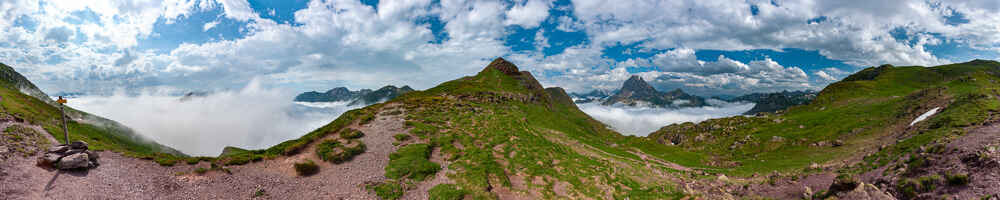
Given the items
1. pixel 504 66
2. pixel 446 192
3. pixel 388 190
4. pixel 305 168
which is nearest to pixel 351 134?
pixel 305 168

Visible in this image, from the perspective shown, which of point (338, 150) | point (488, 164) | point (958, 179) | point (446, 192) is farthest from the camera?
point (338, 150)

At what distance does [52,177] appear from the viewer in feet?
59.4

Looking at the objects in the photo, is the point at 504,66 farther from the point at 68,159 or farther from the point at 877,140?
the point at 68,159

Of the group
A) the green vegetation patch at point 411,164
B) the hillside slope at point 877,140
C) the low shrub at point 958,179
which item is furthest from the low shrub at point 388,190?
the low shrub at point 958,179

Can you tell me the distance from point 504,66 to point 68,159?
17329cm

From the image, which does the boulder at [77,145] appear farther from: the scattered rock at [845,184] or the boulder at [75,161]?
the scattered rock at [845,184]

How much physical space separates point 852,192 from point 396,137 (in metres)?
A: 36.0

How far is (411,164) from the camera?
84.5ft

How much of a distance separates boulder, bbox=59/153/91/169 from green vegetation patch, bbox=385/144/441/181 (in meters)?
18.0

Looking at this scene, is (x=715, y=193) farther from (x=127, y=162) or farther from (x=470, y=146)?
(x=127, y=162)

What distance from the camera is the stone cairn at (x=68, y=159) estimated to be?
1869 centimetres

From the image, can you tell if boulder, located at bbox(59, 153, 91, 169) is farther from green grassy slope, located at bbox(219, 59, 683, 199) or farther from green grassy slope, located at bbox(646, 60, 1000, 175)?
green grassy slope, located at bbox(646, 60, 1000, 175)

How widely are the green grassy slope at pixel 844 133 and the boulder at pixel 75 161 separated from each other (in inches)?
2479

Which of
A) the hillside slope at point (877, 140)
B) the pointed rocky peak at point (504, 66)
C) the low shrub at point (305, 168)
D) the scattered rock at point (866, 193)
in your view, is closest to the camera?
the scattered rock at point (866, 193)
